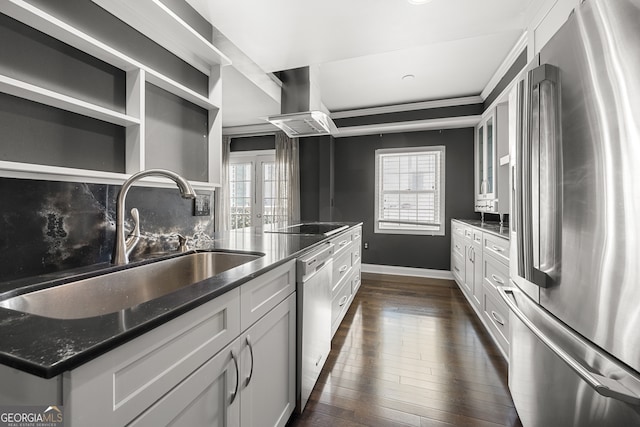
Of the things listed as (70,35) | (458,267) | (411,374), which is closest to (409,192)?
(458,267)

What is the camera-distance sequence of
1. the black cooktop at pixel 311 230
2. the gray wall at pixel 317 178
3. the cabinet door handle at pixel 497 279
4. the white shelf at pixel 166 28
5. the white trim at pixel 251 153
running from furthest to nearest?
the white trim at pixel 251 153, the gray wall at pixel 317 178, the black cooktop at pixel 311 230, the cabinet door handle at pixel 497 279, the white shelf at pixel 166 28

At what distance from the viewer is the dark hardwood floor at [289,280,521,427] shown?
61.4 inches

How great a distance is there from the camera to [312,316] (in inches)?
A: 64.6

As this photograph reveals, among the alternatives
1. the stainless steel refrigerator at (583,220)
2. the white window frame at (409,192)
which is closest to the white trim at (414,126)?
the white window frame at (409,192)

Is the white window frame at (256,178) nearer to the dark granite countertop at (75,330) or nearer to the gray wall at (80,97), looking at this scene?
the gray wall at (80,97)

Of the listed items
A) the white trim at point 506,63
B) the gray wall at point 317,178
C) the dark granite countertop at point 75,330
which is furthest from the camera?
the gray wall at point 317,178

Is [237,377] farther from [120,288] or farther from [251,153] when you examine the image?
[251,153]

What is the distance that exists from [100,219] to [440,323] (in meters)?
2.88

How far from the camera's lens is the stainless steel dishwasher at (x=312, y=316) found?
1498mm

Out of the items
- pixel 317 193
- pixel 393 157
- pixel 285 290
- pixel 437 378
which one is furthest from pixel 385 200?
pixel 285 290

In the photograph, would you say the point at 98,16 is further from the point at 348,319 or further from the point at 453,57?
the point at 453,57

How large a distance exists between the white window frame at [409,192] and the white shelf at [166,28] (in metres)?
3.41

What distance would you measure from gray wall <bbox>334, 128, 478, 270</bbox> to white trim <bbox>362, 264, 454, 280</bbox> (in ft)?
0.21

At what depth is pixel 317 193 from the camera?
16.4 ft
